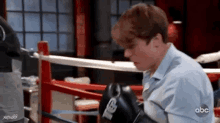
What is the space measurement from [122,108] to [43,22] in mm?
4277

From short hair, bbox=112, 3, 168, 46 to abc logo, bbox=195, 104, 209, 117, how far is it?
167mm

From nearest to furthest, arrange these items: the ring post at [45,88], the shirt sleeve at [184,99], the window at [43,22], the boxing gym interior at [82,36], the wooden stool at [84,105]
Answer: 1. the shirt sleeve at [184,99]
2. the ring post at [45,88]
3. the boxing gym interior at [82,36]
4. the wooden stool at [84,105]
5. the window at [43,22]

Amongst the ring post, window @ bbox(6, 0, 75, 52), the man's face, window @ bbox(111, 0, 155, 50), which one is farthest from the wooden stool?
the man's face

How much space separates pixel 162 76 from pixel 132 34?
12 cm

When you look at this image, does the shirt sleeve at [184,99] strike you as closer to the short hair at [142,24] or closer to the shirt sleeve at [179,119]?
the shirt sleeve at [179,119]

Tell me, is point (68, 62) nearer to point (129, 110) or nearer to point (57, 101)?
point (129, 110)

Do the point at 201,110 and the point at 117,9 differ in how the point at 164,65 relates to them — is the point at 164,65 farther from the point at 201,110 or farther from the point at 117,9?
the point at 117,9

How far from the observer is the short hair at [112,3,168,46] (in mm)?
487

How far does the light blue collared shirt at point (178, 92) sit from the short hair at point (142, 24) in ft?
0.21

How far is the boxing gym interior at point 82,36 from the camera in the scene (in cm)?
306

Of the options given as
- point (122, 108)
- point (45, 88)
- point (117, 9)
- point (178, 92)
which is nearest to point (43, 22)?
point (117, 9)

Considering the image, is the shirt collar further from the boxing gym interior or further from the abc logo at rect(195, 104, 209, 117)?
the boxing gym interior

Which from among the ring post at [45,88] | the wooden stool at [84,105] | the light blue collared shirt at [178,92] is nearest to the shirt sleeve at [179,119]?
the light blue collared shirt at [178,92]

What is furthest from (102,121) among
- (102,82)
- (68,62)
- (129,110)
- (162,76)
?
(102,82)
